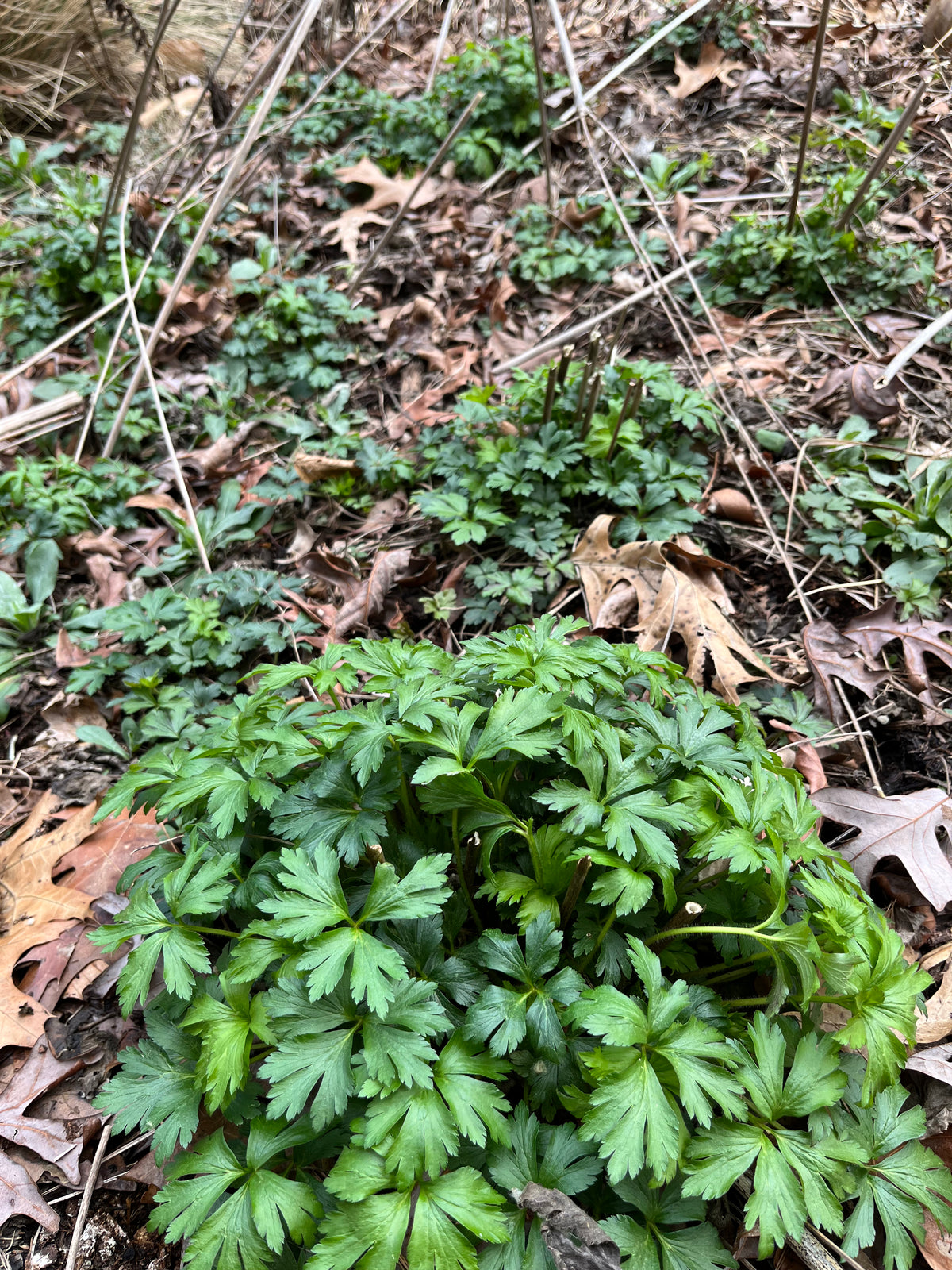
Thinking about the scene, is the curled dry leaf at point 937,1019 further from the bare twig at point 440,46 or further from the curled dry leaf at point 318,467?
the bare twig at point 440,46

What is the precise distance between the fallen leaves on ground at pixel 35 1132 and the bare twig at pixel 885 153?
3.98 meters

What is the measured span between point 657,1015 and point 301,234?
182 inches

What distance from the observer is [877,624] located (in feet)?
8.16

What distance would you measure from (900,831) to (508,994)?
1.20 metres

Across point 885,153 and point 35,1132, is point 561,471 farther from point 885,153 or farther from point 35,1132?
point 35,1132

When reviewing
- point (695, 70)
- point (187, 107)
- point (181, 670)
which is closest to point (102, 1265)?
point (181, 670)

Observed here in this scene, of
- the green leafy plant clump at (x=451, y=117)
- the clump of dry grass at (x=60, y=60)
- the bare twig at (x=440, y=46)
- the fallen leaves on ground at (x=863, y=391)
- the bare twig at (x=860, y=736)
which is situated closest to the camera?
the bare twig at (x=860, y=736)

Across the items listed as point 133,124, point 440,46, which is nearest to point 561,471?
point 133,124

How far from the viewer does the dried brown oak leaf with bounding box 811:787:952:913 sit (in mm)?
1904

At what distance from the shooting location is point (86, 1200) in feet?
5.71

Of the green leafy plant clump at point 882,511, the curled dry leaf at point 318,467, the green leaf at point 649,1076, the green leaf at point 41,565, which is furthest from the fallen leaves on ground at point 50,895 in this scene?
the green leafy plant clump at point 882,511

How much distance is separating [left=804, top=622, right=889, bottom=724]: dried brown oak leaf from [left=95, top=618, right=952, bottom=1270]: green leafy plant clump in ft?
2.35

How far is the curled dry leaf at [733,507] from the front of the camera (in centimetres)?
286

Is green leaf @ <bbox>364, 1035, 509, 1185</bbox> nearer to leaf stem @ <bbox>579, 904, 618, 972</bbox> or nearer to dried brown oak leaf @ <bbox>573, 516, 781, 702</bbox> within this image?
leaf stem @ <bbox>579, 904, 618, 972</bbox>
